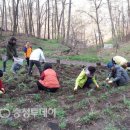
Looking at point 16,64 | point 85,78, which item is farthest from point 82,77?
point 16,64

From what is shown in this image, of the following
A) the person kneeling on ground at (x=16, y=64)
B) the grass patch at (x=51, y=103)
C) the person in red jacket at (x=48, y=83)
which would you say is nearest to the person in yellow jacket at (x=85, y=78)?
the person in red jacket at (x=48, y=83)

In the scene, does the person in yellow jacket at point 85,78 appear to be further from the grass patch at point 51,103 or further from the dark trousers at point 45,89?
the grass patch at point 51,103

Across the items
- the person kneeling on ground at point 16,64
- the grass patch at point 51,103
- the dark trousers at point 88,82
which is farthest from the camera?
the person kneeling on ground at point 16,64

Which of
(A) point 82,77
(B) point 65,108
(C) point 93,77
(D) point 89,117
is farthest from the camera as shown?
(C) point 93,77

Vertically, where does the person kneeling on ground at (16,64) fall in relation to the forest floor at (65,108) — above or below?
above

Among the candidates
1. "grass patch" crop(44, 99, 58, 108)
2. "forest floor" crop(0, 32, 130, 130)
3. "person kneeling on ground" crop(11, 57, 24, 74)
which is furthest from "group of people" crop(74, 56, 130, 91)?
"person kneeling on ground" crop(11, 57, 24, 74)

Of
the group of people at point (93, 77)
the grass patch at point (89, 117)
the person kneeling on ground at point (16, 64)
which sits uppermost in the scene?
the person kneeling on ground at point (16, 64)

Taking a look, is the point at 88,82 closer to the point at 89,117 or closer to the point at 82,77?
the point at 82,77

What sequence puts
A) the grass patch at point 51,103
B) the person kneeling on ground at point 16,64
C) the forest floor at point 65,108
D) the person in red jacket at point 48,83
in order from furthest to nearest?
1. the person kneeling on ground at point 16,64
2. the person in red jacket at point 48,83
3. the grass patch at point 51,103
4. the forest floor at point 65,108

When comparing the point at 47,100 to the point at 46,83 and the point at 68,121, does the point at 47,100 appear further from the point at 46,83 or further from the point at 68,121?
the point at 68,121

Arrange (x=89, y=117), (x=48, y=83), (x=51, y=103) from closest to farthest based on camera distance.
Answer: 1. (x=89, y=117)
2. (x=51, y=103)
3. (x=48, y=83)

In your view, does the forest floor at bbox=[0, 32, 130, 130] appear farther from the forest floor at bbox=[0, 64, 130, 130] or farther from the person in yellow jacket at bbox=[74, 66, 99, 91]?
the person in yellow jacket at bbox=[74, 66, 99, 91]

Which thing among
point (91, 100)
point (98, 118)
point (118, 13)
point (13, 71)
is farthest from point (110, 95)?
point (118, 13)

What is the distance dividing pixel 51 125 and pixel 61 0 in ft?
128
